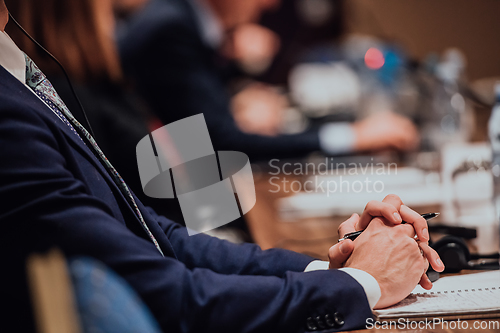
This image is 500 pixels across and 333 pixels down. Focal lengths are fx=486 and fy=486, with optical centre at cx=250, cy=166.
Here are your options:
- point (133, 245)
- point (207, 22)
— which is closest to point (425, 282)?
point (133, 245)

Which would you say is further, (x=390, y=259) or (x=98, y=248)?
(x=390, y=259)

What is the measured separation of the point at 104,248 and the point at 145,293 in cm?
6

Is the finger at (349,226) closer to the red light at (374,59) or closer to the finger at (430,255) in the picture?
the finger at (430,255)

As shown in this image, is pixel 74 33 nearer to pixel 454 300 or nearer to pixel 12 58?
pixel 12 58

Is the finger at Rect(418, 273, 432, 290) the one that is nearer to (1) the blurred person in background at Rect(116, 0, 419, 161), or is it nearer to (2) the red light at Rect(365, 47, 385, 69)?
(1) the blurred person in background at Rect(116, 0, 419, 161)

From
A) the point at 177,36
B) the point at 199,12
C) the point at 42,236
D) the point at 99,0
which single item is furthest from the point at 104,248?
the point at 199,12

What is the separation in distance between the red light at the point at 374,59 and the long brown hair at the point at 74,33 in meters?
1.41

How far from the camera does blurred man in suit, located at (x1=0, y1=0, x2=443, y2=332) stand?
429 mm

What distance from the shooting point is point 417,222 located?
1.93ft

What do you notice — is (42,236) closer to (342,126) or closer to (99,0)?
(99,0)

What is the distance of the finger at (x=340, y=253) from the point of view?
2.00 ft
